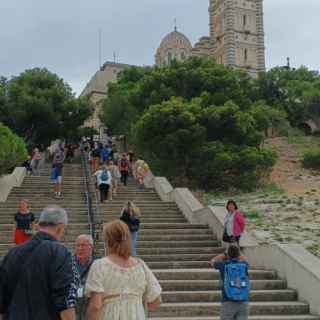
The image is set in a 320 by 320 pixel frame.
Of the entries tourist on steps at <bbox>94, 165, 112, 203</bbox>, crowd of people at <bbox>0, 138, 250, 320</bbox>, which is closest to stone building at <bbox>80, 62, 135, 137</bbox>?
tourist on steps at <bbox>94, 165, 112, 203</bbox>

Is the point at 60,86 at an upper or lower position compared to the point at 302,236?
upper

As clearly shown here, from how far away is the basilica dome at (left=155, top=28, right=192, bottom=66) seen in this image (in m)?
87.7

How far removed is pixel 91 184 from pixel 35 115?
824 inches

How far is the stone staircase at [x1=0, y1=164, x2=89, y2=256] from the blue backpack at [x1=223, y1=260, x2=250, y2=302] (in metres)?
6.81

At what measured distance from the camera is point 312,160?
35.9 meters

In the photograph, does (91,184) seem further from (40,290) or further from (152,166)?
(40,290)

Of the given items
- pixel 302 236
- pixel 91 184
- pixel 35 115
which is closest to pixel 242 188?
pixel 91 184

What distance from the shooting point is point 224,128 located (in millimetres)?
27281

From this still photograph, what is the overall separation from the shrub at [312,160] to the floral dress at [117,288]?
32283 millimetres

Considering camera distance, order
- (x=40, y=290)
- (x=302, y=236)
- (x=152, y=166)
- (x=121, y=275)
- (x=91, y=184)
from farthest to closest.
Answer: (x=152, y=166) → (x=91, y=184) → (x=302, y=236) → (x=121, y=275) → (x=40, y=290)

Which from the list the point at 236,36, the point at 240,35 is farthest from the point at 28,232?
the point at 240,35

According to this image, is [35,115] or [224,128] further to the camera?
[35,115]

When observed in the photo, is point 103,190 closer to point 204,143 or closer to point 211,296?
point 204,143

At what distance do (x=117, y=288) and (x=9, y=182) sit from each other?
55.2ft
